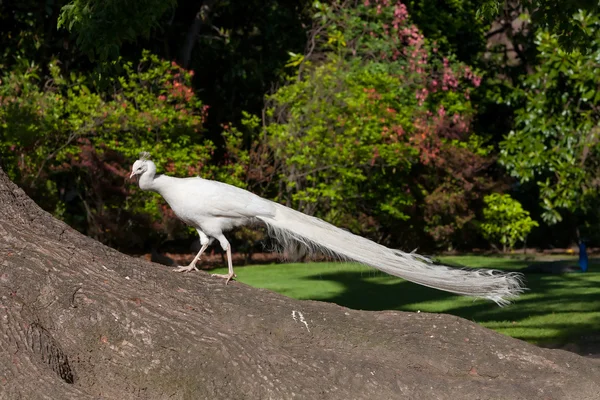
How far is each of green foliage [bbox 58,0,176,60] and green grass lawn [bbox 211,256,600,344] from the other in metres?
2.95

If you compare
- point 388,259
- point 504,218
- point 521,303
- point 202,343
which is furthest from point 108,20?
point 504,218

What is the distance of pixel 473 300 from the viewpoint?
9805 millimetres

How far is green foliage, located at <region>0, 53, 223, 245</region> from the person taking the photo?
14.3m

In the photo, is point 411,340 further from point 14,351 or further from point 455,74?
Answer: point 455,74

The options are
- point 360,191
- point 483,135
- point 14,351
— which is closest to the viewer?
point 14,351

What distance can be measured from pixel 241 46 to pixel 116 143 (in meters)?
5.01

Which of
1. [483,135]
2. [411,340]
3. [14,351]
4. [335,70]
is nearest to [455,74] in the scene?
[483,135]

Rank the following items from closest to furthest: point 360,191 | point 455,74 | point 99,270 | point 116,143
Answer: point 99,270 → point 116,143 → point 360,191 → point 455,74

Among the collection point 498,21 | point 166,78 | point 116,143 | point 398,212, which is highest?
point 498,21

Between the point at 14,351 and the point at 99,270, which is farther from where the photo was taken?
the point at 99,270

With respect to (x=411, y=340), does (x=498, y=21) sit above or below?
above

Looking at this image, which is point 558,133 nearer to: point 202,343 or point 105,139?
point 105,139

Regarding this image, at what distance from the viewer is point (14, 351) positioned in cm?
436

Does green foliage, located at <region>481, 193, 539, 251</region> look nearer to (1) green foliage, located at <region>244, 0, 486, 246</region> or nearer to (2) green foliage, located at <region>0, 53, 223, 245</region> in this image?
(1) green foliage, located at <region>244, 0, 486, 246</region>
